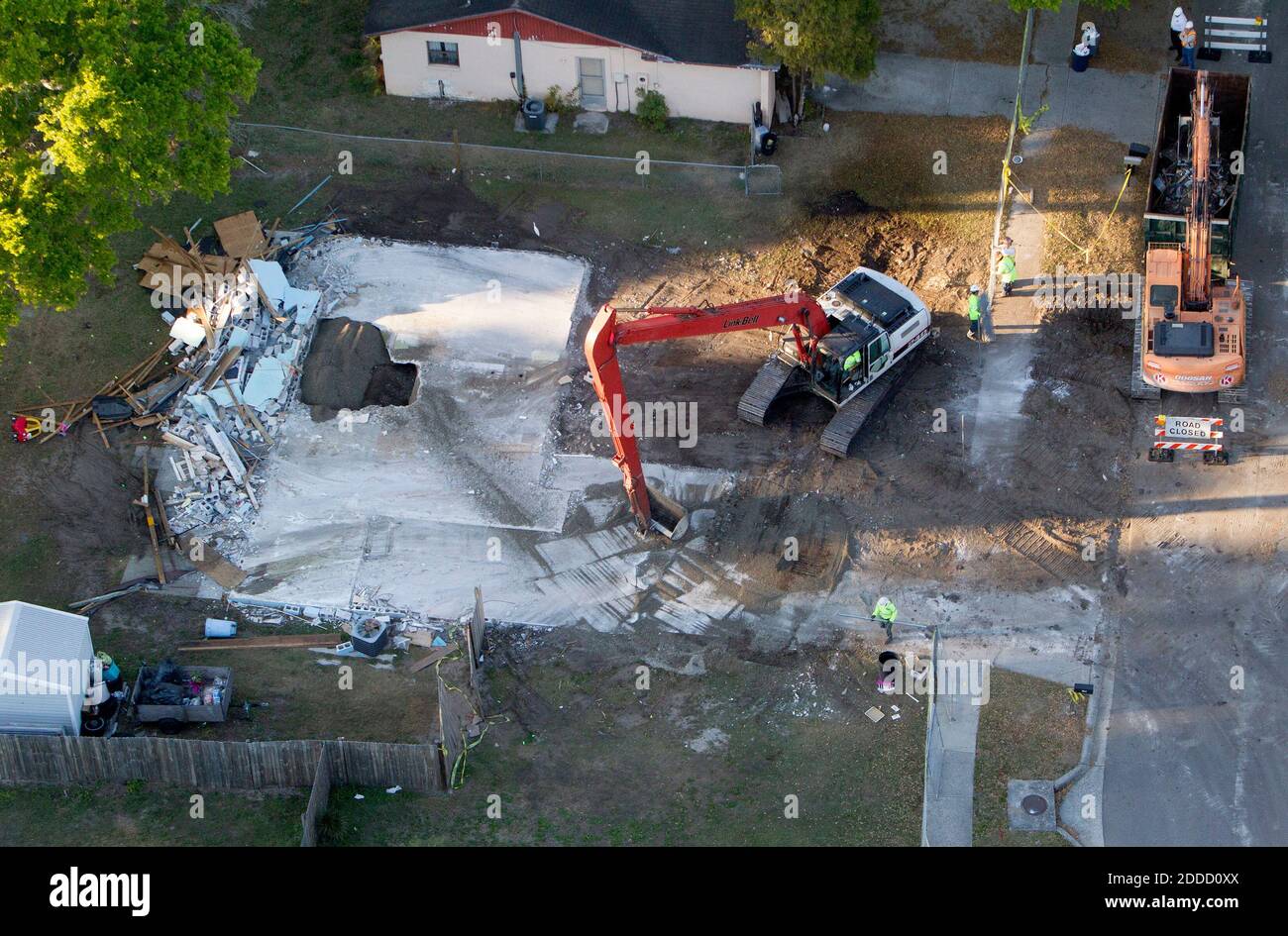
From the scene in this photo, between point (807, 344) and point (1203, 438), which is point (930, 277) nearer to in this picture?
point (807, 344)

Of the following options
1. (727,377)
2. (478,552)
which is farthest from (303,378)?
(727,377)

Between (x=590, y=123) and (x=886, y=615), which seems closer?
(x=886, y=615)

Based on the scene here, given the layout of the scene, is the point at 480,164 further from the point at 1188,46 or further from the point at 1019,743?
the point at 1019,743

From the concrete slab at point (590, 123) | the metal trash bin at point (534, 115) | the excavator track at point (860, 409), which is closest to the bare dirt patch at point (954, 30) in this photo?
the concrete slab at point (590, 123)

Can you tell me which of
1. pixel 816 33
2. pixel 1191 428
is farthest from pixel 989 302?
pixel 816 33

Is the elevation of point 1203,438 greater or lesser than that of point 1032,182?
lesser

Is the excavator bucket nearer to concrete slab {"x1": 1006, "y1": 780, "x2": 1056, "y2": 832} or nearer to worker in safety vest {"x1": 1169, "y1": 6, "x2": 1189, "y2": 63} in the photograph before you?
concrete slab {"x1": 1006, "y1": 780, "x2": 1056, "y2": 832}
